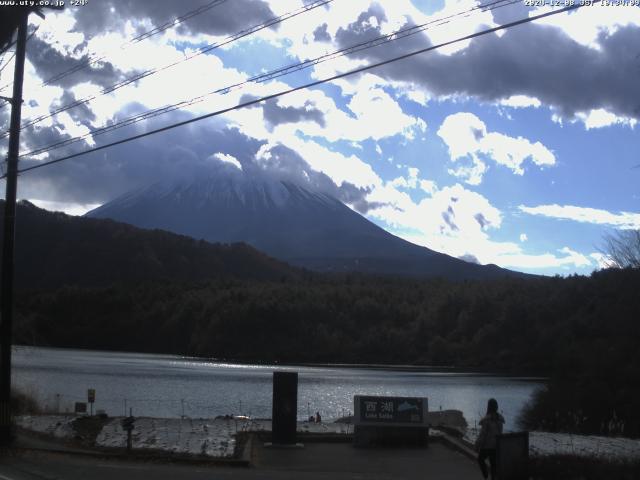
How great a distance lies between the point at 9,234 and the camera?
68.7 feet

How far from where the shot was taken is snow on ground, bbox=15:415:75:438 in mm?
21612

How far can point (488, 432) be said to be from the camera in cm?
1426

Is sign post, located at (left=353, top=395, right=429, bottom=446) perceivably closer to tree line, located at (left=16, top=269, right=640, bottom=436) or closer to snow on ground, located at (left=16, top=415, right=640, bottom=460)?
snow on ground, located at (left=16, top=415, right=640, bottom=460)

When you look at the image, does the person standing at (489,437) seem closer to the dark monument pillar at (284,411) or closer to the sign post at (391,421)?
the sign post at (391,421)

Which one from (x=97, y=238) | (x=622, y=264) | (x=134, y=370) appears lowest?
(x=134, y=370)

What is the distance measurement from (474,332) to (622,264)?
6869 cm

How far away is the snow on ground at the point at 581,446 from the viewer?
17.3 m

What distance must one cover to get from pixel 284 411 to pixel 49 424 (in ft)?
24.6

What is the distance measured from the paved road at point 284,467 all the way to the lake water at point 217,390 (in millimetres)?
15558

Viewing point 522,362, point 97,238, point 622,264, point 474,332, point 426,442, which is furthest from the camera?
point 97,238

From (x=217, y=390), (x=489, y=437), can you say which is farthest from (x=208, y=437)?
(x=217, y=390)

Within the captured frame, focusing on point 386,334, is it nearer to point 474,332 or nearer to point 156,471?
point 474,332

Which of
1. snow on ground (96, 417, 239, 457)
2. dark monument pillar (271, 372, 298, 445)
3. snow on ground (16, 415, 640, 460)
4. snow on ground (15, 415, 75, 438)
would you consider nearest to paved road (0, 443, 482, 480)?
dark monument pillar (271, 372, 298, 445)

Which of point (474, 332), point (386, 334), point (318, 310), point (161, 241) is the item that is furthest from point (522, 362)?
point (161, 241)
